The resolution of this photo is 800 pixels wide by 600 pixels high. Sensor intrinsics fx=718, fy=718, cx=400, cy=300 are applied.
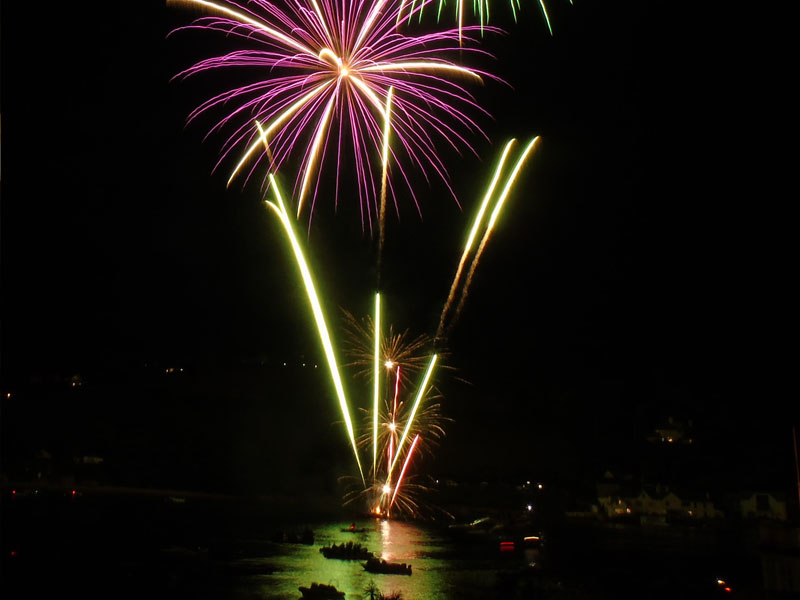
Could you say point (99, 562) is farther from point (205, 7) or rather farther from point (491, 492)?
point (491, 492)

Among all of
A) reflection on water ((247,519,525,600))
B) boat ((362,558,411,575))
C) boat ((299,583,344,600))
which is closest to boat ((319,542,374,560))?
reflection on water ((247,519,525,600))

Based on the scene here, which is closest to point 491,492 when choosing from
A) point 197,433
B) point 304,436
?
point 304,436

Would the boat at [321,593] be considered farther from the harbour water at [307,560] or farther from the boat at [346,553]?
the boat at [346,553]

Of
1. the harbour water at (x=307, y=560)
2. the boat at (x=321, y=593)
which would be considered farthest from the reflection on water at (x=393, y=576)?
the boat at (x=321, y=593)

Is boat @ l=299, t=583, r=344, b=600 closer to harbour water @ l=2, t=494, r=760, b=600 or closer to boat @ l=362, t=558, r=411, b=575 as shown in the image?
harbour water @ l=2, t=494, r=760, b=600

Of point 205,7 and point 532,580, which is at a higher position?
point 205,7
